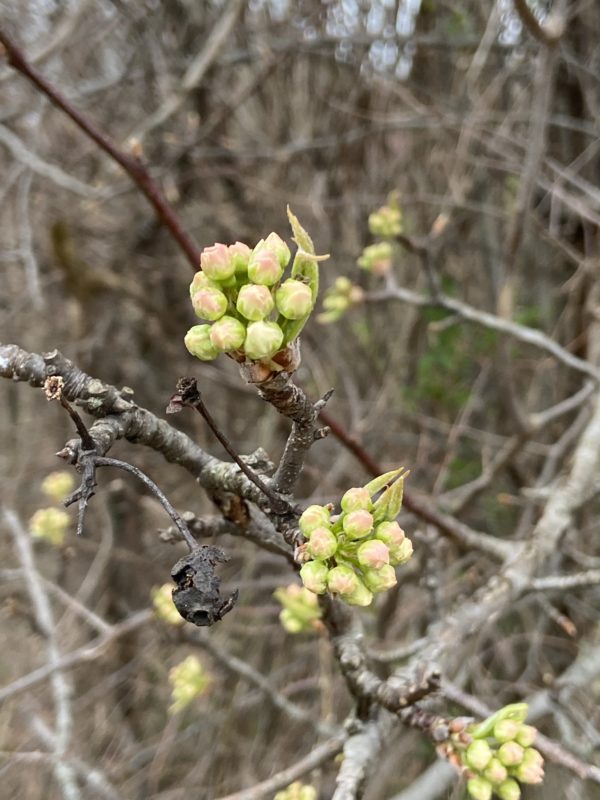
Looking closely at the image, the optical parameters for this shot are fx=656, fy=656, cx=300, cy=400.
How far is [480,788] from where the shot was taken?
1.15m

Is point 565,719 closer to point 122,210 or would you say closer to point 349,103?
point 349,103

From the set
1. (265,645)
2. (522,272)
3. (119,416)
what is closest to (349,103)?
(522,272)

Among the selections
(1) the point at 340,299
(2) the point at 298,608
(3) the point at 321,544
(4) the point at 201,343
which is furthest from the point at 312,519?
(1) the point at 340,299

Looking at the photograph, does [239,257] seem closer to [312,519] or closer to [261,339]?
[261,339]

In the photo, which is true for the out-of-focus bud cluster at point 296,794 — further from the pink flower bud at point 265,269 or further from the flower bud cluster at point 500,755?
the pink flower bud at point 265,269

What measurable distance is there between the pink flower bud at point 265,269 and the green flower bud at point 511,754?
35.3 inches

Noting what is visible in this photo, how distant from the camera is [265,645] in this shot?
432 centimetres

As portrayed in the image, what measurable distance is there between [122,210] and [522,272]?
2872mm

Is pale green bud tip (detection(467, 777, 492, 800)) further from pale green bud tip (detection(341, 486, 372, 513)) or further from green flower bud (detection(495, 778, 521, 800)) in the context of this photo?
pale green bud tip (detection(341, 486, 372, 513))

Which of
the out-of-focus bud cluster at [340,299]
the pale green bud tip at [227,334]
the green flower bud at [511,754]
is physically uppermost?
the out-of-focus bud cluster at [340,299]

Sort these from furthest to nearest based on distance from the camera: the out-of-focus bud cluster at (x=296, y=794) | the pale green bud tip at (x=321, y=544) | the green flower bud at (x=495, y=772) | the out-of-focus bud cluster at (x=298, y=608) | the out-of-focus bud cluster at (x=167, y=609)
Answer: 1. the out-of-focus bud cluster at (x=167, y=609)
2. the out-of-focus bud cluster at (x=298, y=608)
3. the out-of-focus bud cluster at (x=296, y=794)
4. the green flower bud at (x=495, y=772)
5. the pale green bud tip at (x=321, y=544)

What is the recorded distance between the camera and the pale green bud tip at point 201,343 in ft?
2.74

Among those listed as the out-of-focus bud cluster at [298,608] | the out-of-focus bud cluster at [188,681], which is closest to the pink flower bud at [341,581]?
the out-of-focus bud cluster at [298,608]

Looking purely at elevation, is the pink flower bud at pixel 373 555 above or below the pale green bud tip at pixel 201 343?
below
